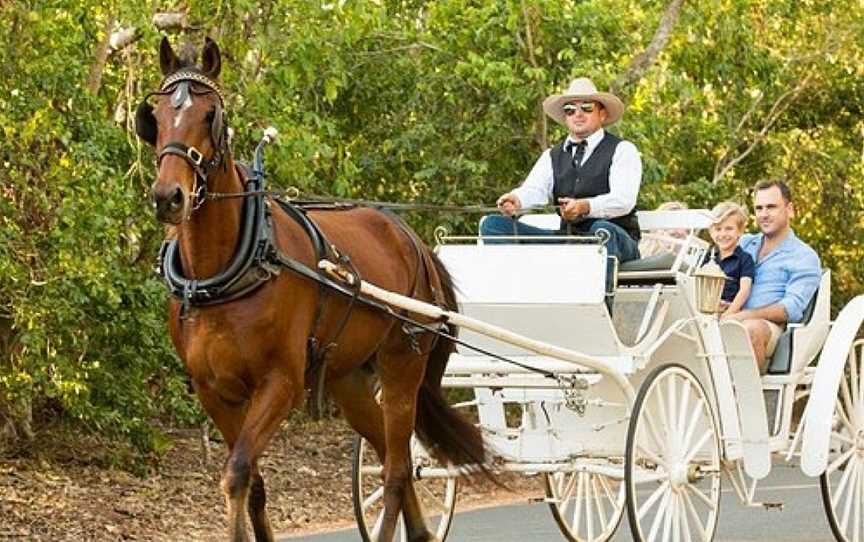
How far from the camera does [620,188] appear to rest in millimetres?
10781

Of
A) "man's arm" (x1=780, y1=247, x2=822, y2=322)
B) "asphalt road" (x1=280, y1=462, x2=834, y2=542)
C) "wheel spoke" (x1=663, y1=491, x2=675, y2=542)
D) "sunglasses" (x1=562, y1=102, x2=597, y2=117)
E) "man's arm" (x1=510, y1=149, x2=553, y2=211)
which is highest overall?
"sunglasses" (x1=562, y1=102, x2=597, y2=117)

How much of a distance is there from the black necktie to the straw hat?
0.23 meters

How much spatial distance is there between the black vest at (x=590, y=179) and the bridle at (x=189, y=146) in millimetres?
2872

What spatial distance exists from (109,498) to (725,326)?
14.2 feet

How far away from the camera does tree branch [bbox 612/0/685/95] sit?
16984mm

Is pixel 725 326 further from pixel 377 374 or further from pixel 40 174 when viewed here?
pixel 40 174

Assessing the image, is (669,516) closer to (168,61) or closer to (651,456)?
(651,456)

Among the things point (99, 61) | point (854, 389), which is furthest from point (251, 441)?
point (99, 61)

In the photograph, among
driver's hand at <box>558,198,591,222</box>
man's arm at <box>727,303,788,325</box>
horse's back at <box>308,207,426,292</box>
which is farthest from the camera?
man's arm at <box>727,303,788,325</box>

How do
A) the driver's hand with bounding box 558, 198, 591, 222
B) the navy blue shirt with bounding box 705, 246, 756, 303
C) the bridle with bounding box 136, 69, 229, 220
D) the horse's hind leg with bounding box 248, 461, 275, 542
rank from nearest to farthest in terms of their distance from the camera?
the bridle with bounding box 136, 69, 229, 220
the horse's hind leg with bounding box 248, 461, 275, 542
the driver's hand with bounding box 558, 198, 591, 222
the navy blue shirt with bounding box 705, 246, 756, 303

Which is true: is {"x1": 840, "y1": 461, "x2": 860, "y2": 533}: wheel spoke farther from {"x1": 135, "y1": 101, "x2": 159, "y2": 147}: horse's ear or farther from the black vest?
{"x1": 135, "y1": 101, "x2": 159, "y2": 147}: horse's ear

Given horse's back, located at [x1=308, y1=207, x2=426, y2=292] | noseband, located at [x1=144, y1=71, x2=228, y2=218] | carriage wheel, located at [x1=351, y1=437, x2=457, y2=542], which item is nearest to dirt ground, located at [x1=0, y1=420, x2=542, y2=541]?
carriage wheel, located at [x1=351, y1=437, x2=457, y2=542]

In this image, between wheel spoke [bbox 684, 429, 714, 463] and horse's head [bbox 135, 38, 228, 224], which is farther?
wheel spoke [bbox 684, 429, 714, 463]

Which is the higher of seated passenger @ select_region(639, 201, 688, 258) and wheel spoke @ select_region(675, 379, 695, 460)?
seated passenger @ select_region(639, 201, 688, 258)
